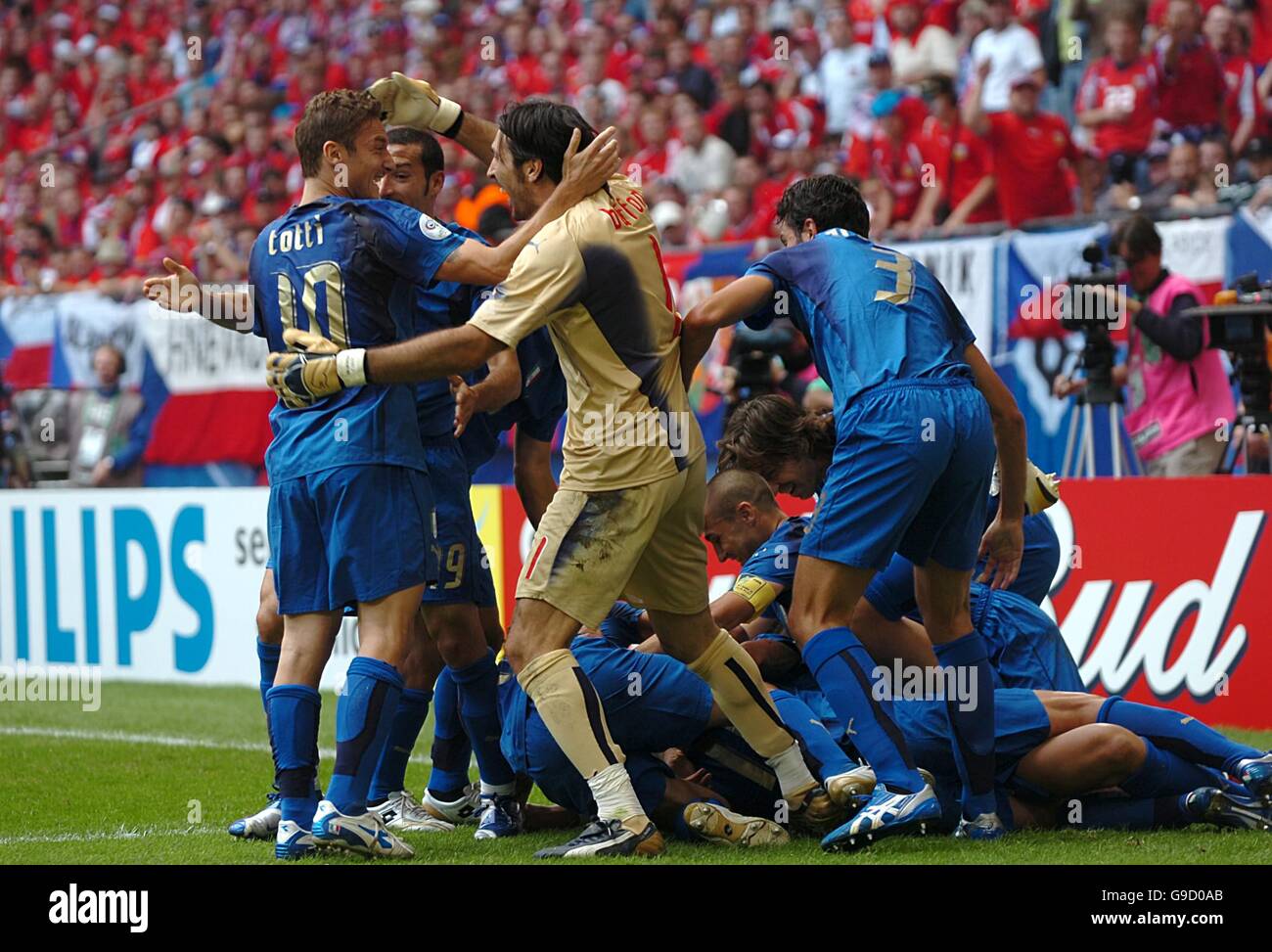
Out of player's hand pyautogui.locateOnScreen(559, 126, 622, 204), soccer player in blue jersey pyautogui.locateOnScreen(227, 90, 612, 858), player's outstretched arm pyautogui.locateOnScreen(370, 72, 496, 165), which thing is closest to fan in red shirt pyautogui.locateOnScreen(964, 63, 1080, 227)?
player's outstretched arm pyautogui.locateOnScreen(370, 72, 496, 165)

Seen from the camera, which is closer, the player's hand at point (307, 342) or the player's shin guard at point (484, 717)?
the player's hand at point (307, 342)

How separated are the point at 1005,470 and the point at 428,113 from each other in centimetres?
236

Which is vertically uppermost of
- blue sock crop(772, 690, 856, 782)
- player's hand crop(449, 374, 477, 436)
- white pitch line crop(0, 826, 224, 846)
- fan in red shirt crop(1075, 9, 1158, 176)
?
fan in red shirt crop(1075, 9, 1158, 176)

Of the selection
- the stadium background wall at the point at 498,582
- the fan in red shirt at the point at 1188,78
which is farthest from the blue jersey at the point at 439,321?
the fan in red shirt at the point at 1188,78

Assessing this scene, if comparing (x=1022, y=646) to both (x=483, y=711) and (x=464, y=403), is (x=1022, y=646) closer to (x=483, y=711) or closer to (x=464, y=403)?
(x=483, y=711)

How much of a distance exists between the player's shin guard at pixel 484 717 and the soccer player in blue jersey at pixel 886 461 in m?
1.25

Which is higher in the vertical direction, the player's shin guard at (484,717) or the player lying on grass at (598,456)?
the player lying on grass at (598,456)

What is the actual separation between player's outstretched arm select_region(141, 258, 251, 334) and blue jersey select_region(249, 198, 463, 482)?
1.42 ft

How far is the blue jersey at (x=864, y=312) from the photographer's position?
16.3ft

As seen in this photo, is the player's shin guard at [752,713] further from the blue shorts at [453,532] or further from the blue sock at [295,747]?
the blue sock at [295,747]

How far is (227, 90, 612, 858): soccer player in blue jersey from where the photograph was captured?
488cm

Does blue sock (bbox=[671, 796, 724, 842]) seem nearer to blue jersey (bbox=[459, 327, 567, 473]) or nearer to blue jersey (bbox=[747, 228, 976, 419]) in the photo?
blue jersey (bbox=[747, 228, 976, 419])

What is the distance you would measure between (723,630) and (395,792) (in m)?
1.46

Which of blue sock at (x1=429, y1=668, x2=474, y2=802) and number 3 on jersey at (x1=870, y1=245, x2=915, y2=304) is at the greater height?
number 3 on jersey at (x1=870, y1=245, x2=915, y2=304)
